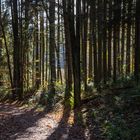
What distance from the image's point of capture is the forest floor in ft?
29.6

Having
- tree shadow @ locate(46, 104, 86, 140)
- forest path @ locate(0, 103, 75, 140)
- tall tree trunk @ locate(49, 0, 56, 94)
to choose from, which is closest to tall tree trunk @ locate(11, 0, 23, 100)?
tall tree trunk @ locate(49, 0, 56, 94)

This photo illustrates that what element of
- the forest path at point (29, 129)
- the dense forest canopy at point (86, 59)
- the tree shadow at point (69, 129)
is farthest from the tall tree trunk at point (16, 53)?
the forest path at point (29, 129)

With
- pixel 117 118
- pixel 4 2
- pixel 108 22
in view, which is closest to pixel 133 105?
pixel 117 118

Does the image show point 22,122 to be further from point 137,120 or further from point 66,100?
point 66,100

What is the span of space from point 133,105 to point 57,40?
631 inches

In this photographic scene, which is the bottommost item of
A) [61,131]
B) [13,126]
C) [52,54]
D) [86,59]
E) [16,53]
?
[61,131]

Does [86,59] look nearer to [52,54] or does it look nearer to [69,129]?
[52,54]

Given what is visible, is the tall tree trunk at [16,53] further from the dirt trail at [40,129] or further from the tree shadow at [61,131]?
the dirt trail at [40,129]

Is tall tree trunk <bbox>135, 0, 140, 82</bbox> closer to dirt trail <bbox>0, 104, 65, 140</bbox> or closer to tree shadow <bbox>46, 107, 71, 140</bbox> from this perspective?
tree shadow <bbox>46, 107, 71, 140</bbox>

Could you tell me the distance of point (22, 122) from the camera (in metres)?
11.5

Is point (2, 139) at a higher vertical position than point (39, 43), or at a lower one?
lower

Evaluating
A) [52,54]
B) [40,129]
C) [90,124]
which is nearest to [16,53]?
[52,54]

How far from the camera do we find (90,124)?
10.7 m

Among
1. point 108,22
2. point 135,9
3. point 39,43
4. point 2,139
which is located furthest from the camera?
point 39,43
